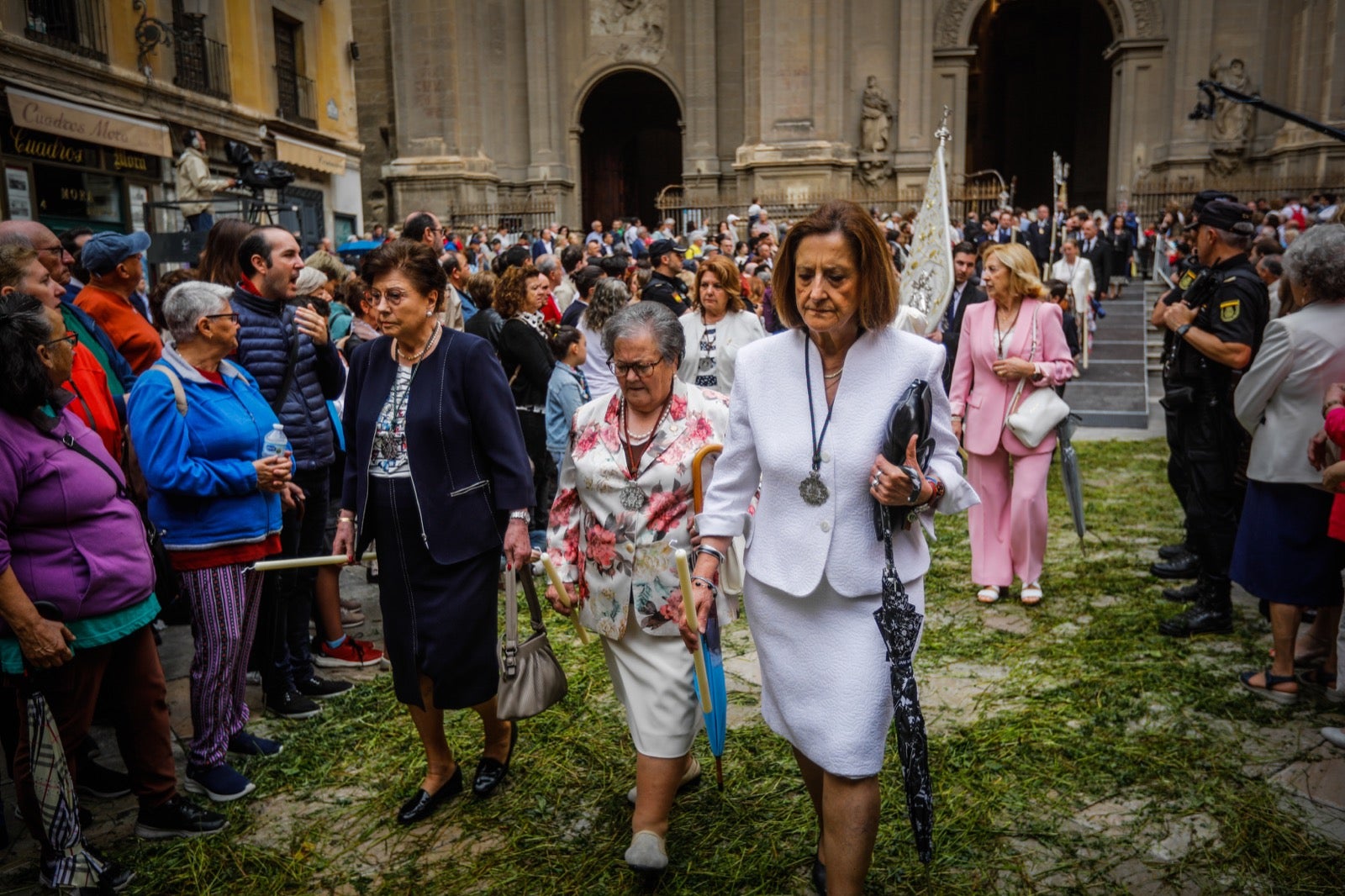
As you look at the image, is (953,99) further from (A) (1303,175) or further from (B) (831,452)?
(B) (831,452)

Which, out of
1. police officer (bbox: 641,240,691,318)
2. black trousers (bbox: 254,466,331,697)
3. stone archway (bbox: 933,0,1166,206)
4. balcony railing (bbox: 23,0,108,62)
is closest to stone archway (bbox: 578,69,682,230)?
stone archway (bbox: 933,0,1166,206)

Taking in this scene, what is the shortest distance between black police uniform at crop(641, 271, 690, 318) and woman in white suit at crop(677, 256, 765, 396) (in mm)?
711

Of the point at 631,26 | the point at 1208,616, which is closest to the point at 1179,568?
the point at 1208,616

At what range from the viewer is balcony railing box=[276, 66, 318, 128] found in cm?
2289

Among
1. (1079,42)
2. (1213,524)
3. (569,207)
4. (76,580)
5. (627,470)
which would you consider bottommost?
(1213,524)

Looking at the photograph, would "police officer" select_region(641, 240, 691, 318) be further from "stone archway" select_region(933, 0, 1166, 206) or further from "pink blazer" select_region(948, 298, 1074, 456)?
"stone archway" select_region(933, 0, 1166, 206)

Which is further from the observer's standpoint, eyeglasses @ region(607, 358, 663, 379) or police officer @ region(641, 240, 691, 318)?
police officer @ region(641, 240, 691, 318)

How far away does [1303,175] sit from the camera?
24438mm

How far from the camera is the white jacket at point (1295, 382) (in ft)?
13.6

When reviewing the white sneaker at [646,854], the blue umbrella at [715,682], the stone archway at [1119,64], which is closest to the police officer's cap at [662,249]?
the blue umbrella at [715,682]

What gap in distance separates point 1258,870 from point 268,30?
923 inches

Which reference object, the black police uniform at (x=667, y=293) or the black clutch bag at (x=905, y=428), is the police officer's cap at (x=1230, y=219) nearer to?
the black clutch bag at (x=905, y=428)

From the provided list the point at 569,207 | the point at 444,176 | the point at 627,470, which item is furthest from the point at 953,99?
the point at 627,470

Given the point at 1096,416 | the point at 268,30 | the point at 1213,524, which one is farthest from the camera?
the point at 268,30
